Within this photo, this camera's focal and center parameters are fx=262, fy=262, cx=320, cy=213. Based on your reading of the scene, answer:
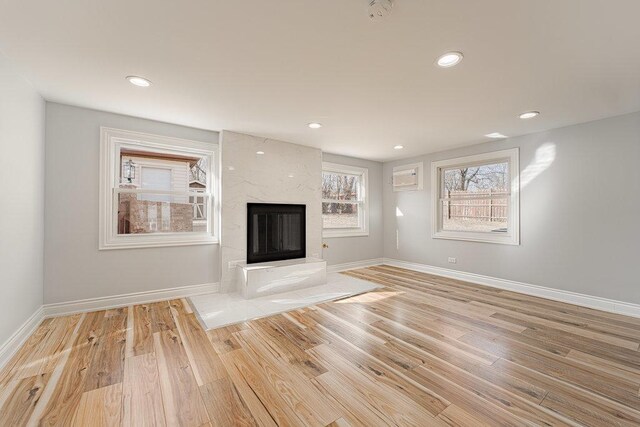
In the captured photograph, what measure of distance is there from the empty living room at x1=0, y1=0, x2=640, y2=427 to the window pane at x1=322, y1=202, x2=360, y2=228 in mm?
501

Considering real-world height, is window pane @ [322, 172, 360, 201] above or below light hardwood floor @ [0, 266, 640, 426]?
above

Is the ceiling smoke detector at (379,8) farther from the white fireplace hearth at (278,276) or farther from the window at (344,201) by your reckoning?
the window at (344,201)

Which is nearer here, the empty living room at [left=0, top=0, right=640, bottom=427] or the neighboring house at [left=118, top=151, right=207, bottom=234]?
the empty living room at [left=0, top=0, right=640, bottom=427]

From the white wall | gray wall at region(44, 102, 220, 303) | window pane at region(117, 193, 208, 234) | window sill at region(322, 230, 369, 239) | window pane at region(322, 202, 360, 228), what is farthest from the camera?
window pane at region(322, 202, 360, 228)

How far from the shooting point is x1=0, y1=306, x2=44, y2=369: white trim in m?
2.00

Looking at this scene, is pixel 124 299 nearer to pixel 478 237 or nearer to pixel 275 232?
pixel 275 232

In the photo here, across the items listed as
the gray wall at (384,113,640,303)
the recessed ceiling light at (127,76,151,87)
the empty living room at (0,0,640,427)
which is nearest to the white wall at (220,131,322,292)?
the empty living room at (0,0,640,427)

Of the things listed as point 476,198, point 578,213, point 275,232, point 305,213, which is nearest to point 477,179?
point 476,198

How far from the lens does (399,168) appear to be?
566 centimetres

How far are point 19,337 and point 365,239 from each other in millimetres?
5028

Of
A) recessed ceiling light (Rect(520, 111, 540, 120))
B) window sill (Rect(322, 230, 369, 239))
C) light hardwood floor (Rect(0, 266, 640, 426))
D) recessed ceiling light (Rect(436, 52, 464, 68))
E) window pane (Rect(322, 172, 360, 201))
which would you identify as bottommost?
light hardwood floor (Rect(0, 266, 640, 426))

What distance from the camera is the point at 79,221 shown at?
300 cm

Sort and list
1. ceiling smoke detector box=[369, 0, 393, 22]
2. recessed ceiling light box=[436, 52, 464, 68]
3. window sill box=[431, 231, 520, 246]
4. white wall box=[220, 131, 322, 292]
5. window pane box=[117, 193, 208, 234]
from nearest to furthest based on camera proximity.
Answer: ceiling smoke detector box=[369, 0, 393, 22], recessed ceiling light box=[436, 52, 464, 68], window pane box=[117, 193, 208, 234], white wall box=[220, 131, 322, 292], window sill box=[431, 231, 520, 246]

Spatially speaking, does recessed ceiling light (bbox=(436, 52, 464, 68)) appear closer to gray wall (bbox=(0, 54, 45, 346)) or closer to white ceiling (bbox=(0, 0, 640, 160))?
white ceiling (bbox=(0, 0, 640, 160))
